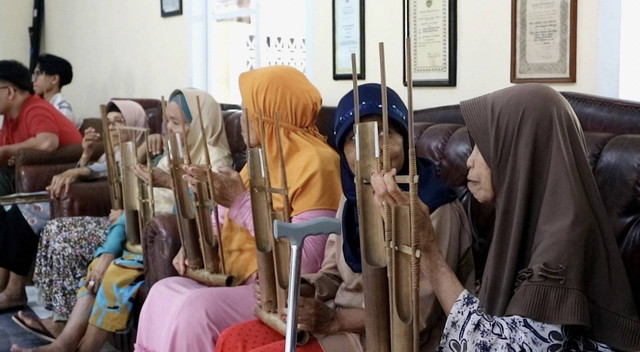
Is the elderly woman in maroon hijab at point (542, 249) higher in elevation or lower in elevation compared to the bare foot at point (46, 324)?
higher

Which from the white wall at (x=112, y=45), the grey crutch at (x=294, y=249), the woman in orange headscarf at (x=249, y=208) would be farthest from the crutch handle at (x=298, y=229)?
the white wall at (x=112, y=45)

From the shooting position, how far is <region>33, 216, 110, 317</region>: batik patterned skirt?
3.67 m

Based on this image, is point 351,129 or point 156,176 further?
point 156,176

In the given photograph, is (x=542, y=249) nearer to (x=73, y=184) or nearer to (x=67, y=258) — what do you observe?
(x=67, y=258)

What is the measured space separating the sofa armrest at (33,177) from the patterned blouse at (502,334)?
3210 millimetres

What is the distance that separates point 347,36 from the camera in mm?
3635

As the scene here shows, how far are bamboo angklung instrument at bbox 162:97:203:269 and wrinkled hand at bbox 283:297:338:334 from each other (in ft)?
2.81

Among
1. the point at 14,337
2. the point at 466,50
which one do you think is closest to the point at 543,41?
the point at 466,50

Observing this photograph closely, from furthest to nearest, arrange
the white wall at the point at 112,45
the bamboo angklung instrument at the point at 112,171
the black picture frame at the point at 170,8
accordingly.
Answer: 1. the white wall at the point at 112,45
2. the black picture frame at the point at 170,8
3. the bamboo angklung instrument at the point at 112,171

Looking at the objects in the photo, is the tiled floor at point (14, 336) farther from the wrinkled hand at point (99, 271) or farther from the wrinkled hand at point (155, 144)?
the wrinkled hand at point (155, 144)

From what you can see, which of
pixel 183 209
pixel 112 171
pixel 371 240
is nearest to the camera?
pixel 371 240

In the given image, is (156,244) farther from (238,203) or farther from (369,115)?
(369,115)

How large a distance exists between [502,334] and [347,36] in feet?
7.47

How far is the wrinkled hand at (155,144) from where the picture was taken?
3.76 meters
